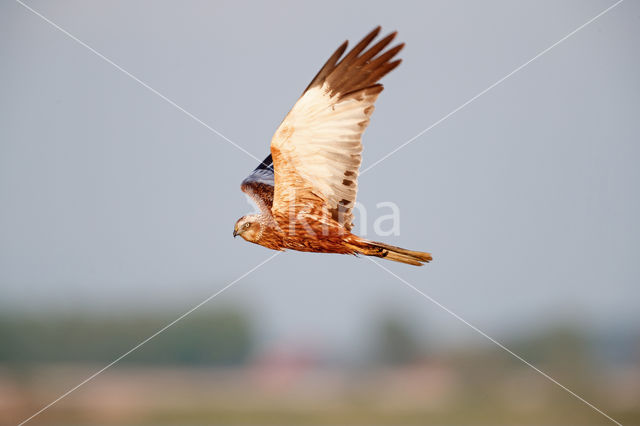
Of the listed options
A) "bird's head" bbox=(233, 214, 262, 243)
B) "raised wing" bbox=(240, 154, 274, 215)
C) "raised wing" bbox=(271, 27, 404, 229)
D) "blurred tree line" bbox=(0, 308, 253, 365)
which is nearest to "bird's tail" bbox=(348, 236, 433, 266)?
"raised wing" bbox=(271, 27, 404, 229)

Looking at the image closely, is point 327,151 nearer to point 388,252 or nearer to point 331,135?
point 331,135

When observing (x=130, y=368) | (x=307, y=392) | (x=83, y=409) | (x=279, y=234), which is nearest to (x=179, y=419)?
(x=83, y=409)

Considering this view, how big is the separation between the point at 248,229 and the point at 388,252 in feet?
4.82

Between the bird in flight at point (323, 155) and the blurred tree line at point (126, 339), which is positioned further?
the blurred tree line at point (126, 339)

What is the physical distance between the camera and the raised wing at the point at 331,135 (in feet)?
28.5

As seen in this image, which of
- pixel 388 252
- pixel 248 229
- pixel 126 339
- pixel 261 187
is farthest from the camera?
pixel 126 339

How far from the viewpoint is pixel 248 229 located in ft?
28.5

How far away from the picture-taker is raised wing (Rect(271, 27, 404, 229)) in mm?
8672

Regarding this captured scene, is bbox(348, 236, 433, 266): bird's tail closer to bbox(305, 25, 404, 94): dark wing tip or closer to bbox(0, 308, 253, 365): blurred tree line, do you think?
bbox(305, 25, 404, 94): dark wing tip

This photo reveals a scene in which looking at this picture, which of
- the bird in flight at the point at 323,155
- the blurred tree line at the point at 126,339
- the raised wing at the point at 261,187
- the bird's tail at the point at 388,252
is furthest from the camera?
the blurred tree line at the point at 126,339

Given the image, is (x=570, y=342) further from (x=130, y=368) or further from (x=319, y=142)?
(x=319, y=142)

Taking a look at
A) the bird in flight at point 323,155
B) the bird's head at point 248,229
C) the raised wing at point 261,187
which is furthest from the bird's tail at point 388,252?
the raised wing at point 261,187

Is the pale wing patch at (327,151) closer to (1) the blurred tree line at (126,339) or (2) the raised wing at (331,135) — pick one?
(2) the raised wing at (331,135)

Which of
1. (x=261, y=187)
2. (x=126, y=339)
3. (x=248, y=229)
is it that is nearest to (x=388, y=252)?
(x=248, y=229)
